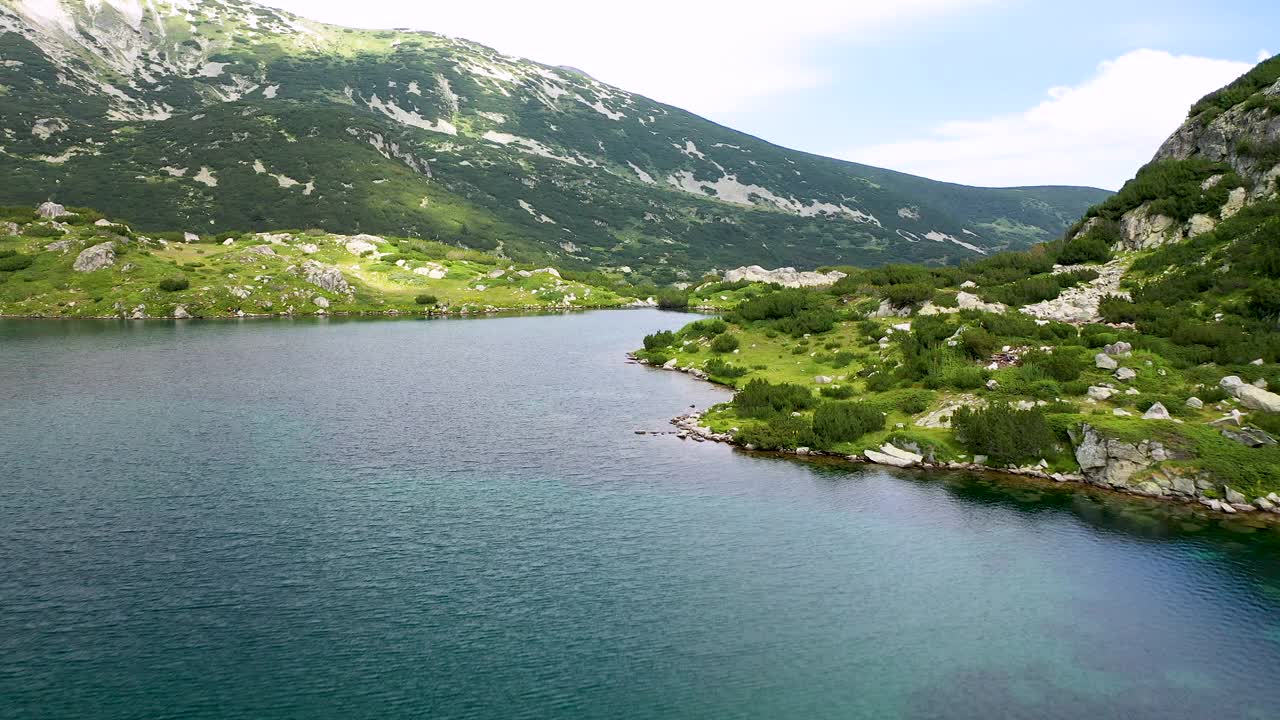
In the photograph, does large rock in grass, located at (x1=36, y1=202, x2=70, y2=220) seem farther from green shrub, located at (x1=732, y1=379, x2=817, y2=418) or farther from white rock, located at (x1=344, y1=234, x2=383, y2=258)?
green shrub, located at (x1=732, y1=379, x2=817, y2=418)

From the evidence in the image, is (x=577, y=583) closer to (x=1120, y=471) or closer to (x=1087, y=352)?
(x=1120, y=471)

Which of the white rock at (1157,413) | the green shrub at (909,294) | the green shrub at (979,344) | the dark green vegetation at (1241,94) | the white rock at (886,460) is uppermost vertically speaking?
the dark green vegetation at (1241,94)

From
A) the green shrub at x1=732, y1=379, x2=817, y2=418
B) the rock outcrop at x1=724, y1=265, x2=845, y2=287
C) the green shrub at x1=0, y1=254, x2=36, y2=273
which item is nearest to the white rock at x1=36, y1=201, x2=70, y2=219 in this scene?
the green shrub at x1=0, y1=254, x2=36, y2=273

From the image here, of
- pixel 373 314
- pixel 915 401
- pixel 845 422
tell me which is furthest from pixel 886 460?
pixel 373 314

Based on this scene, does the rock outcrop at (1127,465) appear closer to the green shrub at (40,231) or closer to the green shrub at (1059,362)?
the green shrub at (1059,362)

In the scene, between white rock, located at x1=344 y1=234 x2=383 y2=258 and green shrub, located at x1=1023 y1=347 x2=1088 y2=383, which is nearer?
green shrub, located at x1=1023 y1=347 x2=1088 y2=383

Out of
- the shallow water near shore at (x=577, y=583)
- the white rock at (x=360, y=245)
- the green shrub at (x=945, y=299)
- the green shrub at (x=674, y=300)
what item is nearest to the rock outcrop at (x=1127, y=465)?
the shallow water near shore at (x=577, y=583)
